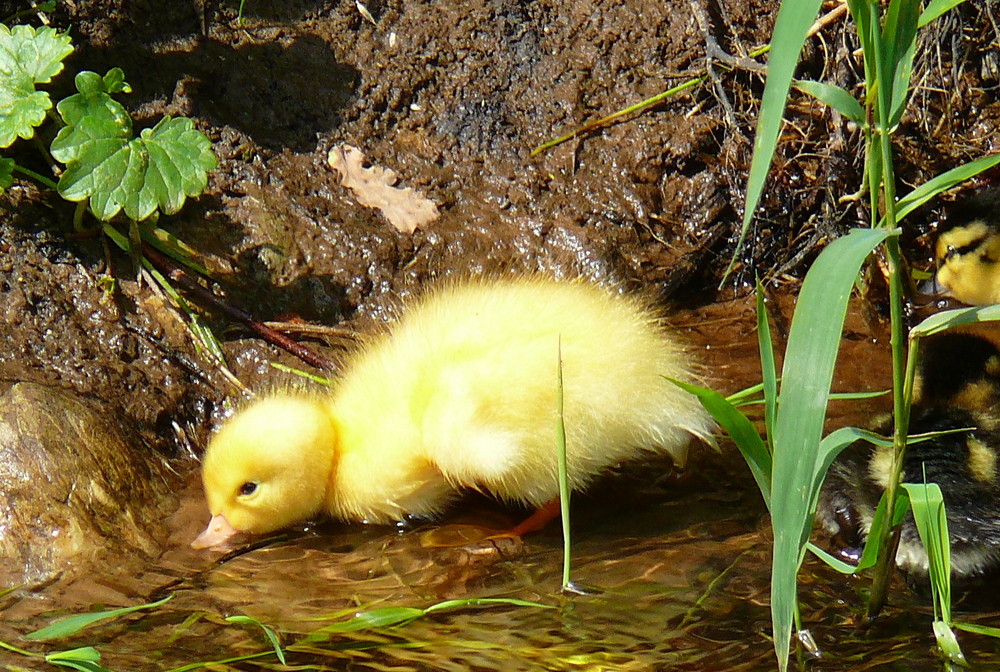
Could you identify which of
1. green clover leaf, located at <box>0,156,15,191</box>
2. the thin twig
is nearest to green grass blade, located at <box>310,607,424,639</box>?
the thin twig

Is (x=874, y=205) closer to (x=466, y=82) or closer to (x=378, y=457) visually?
(x=378, y=457)

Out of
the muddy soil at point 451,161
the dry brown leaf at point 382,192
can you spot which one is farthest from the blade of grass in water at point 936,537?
the dry brown leaf at point 382,192

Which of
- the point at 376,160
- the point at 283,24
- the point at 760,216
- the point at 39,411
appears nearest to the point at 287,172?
the point at 376,160

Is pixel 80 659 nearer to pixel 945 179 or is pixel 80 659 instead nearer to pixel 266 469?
pixel 266 469

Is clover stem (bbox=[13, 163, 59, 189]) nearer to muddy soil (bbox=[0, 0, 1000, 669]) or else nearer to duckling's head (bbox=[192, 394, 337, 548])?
muddy soil (bbox=[0, 0, 1000, 669])

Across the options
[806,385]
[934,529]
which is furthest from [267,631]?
[934,529]

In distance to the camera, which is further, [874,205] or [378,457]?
[378,457]

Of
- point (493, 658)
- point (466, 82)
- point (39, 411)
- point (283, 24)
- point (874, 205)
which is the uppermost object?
point (283, 24)
